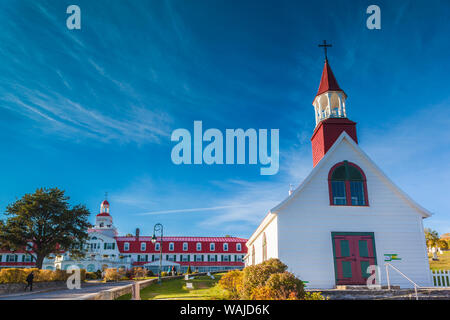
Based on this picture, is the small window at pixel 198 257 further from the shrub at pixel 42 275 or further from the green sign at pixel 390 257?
the green sign at pixel 390 257

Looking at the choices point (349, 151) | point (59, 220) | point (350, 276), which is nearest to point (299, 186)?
point (349, 151)

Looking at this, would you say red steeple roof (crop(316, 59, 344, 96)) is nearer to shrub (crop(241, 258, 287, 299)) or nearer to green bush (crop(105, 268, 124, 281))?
shrub (crop(241, 258, 287, 299))

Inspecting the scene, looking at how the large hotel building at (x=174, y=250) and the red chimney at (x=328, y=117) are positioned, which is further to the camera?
the large hotel building at (x=174, y=250)

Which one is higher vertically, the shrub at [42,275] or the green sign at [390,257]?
the green sign at [390,257]

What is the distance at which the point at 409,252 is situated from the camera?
18438 millimetres

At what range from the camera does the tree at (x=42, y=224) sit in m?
38.5

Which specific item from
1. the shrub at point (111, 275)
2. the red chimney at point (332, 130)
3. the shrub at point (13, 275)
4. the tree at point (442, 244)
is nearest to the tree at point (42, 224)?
the shrub at point (111, 275)

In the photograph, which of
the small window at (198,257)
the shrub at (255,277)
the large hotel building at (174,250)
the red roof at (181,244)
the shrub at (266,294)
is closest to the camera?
the shrub at (266,294)

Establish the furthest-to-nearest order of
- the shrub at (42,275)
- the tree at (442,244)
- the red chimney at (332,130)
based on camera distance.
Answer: the tree at (442,244) < the shrub at (42,275) < the red chimney at (332,130)

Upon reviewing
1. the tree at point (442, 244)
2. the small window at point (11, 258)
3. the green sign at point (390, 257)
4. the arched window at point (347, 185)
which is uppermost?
the arched window at point (347, 185)

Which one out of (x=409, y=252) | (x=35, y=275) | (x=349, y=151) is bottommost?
(x=35, y=275)

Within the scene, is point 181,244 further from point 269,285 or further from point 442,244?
point 269,285
